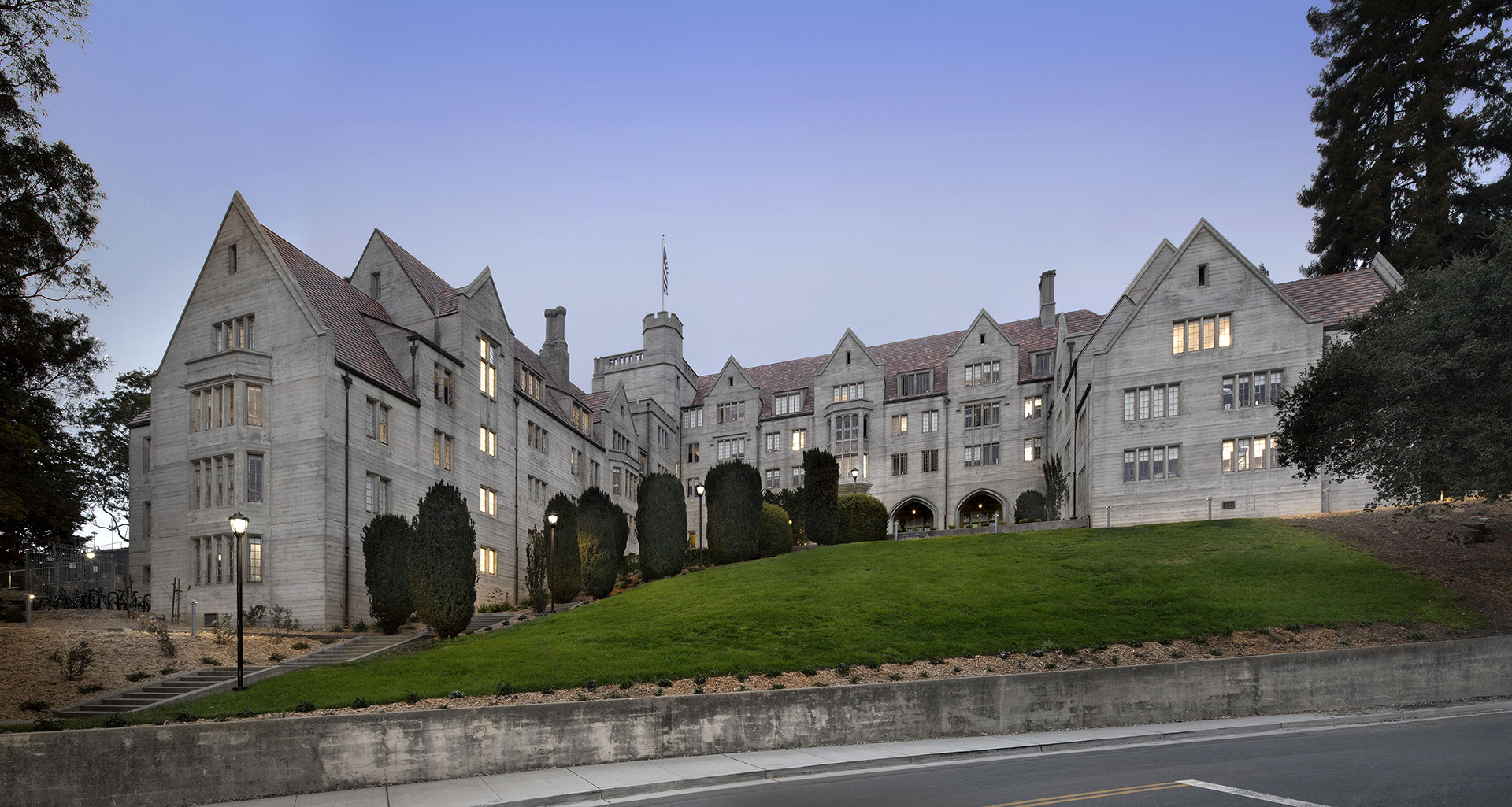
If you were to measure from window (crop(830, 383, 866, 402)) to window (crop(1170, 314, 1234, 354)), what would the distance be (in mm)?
26531

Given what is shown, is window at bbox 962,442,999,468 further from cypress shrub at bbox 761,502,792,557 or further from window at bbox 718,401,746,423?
cypress shrub at bbox 761,502,792,557

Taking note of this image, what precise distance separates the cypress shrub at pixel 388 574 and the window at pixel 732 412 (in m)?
41.0

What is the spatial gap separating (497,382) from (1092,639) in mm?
33040

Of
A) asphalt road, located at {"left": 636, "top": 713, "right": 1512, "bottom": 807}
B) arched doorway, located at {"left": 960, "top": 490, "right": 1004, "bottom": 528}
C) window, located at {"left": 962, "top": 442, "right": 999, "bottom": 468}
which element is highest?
window, located at {"left": 962, "top": 442, "right": 999, "bottom": 468}

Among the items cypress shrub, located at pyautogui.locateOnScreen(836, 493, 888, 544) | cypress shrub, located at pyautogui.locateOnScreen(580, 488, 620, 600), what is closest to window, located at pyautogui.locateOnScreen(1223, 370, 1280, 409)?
cypress shrub, located at pyautogui.locateOnScreen(836, 493, 888, 544)

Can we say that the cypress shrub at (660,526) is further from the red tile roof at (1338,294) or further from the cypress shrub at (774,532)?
the red tile roof at (1338,294)

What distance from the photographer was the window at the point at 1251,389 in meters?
41.4

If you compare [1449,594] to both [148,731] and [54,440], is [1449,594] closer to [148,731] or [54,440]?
[148,731]

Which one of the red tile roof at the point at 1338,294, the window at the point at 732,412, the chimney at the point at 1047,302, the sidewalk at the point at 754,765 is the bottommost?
the sidewalk at the point at 754,765

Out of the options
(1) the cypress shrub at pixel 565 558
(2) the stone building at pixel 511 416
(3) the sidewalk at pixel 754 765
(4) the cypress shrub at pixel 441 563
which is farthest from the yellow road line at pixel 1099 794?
(1) the cypress shrub at pixel 565 558

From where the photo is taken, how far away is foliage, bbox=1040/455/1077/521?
50.2 meters

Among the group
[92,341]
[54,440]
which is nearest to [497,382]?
[92,341]

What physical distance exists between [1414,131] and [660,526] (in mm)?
51756

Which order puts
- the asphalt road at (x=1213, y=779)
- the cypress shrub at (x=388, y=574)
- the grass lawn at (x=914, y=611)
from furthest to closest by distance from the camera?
the cypress shrub at (x=388, y=574) → the grass lawn at (x=914, y=611) → the asphalt road at (x=1213, y=779)
